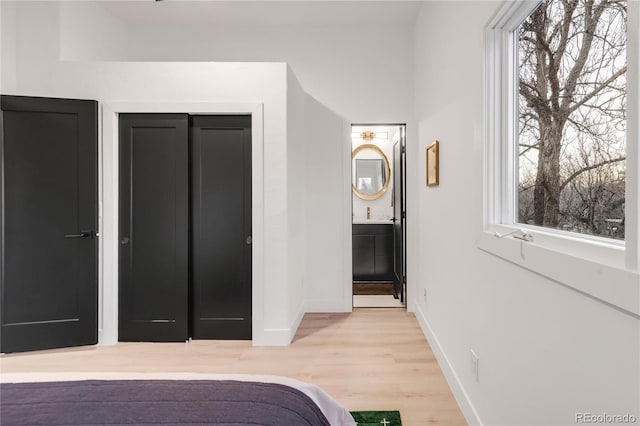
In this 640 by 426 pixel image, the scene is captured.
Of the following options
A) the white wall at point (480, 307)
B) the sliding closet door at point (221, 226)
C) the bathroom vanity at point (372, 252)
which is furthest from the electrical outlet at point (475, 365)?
the bathroom vanity at point (372, 252)

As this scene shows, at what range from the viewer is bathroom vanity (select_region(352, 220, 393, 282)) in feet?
16.8

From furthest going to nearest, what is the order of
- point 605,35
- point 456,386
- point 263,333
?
1. point 263,333
2. point 456,386
3. point 605,35

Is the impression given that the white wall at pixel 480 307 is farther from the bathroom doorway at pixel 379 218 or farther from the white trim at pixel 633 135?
the bathroom doorway at pixel 379 218

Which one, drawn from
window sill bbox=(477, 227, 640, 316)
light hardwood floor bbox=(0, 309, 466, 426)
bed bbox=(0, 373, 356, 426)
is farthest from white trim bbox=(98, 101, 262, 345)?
window sill bbox=(477, 227, 640, 316)

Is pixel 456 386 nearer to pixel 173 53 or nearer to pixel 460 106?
pixel 460 106

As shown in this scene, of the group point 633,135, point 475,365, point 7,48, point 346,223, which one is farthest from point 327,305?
point 7,48

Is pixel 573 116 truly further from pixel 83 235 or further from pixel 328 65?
pixel 83 235

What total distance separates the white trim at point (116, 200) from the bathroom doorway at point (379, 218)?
1449mm

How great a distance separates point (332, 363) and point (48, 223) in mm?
2508

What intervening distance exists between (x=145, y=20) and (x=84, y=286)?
111 inches

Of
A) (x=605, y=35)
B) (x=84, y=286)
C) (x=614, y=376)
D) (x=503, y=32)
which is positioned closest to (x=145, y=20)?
(x=84, y=286)

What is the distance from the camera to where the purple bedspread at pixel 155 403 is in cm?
92

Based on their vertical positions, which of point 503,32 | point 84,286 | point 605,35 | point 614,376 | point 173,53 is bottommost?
point 84,286

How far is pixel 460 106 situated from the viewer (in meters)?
2.25
